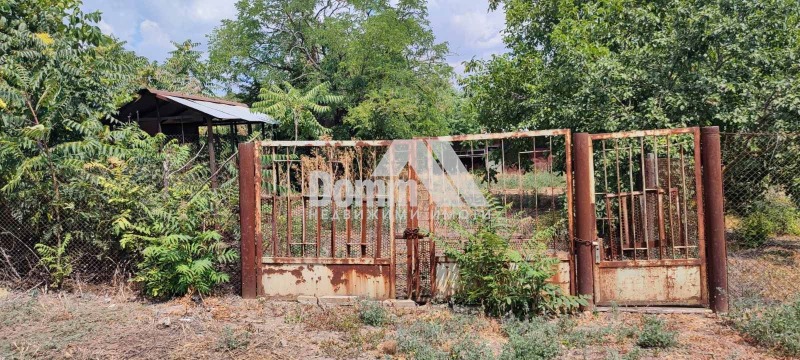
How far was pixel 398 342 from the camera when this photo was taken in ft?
16.3

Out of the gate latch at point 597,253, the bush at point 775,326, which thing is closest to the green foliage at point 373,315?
the gate latch at point 597,253

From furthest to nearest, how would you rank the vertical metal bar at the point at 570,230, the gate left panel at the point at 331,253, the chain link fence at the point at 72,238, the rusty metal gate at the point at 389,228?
the chain link fence at the point at 72,238, the gate left panel at the point at 331,253, the rusty metal gate at the point at 389,228, the vertical metal bar at the point at 570,230

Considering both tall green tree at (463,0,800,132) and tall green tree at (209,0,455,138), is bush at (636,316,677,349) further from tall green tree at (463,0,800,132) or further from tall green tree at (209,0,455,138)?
tall green tree at (209,0,455,138)

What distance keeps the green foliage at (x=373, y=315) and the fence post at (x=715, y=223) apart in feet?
12.0

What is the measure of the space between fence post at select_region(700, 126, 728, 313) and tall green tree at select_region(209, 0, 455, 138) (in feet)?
43.9

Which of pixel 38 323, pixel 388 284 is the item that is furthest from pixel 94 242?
pixel 388 284

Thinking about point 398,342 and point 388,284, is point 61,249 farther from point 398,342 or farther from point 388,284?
point 398,342

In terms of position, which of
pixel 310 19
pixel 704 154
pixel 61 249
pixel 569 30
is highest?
pixel 310 19

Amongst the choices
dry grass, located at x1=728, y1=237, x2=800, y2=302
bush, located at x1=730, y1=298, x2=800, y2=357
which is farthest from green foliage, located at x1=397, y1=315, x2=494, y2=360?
dry grass, located at x1=728, y1=237, x2=800, y2=302

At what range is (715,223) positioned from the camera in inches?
221

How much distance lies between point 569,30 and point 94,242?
32.8ft

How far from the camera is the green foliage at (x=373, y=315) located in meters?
5.57

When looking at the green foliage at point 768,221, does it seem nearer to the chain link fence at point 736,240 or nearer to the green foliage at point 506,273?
the chain link fence at point 736,240

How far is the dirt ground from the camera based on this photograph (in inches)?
189
